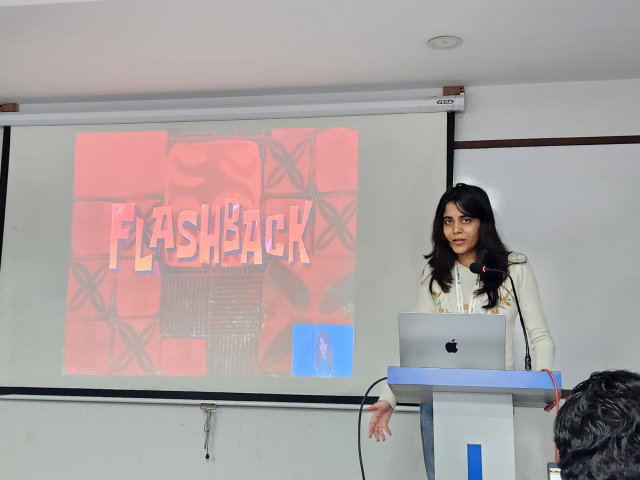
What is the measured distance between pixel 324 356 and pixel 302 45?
4.83ft

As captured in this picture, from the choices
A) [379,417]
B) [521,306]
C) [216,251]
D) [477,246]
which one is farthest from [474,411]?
[216,251]

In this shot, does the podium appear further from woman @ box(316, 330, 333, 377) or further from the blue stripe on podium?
woman @ box(316, 330, 333, 377)

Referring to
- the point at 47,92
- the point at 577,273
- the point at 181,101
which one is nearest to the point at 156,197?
the point at 181,101

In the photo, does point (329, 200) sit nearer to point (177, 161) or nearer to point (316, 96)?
point (316, 96)

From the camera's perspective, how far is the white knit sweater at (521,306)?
2.19 meters

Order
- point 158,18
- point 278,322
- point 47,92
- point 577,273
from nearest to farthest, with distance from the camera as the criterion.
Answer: point 158,18 → point 577,273 → point 278,322 → point 47,92

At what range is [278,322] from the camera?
3510 mm

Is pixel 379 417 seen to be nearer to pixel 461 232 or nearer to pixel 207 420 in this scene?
pixel 461 232

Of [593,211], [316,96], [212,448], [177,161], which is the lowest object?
[212,448]

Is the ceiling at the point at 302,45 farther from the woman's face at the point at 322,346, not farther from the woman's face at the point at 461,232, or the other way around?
the woman's face at the point at 322,346

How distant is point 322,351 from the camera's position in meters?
3.45

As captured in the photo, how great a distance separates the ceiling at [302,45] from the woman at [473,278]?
86cm

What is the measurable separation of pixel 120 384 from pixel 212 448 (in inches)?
23.0

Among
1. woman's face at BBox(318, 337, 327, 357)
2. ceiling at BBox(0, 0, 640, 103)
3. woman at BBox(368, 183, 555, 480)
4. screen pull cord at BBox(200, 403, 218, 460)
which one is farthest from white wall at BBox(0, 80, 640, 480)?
woman at BBox(368, 183, 555, 480)
